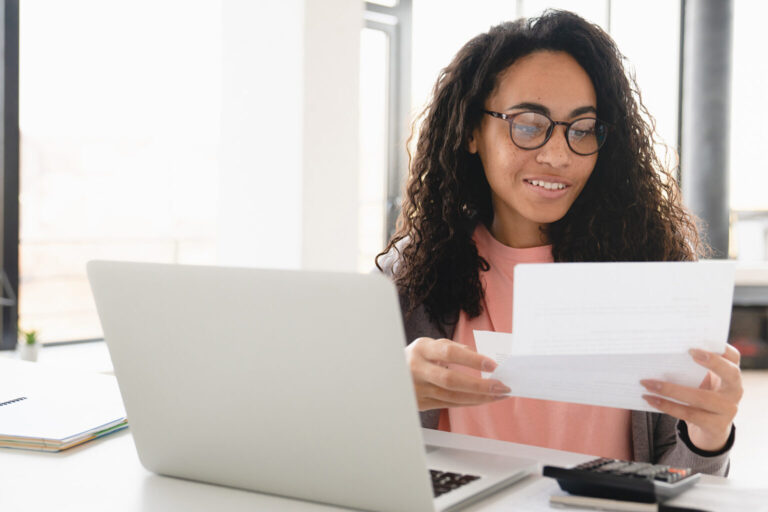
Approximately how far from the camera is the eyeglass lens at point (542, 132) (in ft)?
4.60

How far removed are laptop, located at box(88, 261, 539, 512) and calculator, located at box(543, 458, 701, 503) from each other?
8cm

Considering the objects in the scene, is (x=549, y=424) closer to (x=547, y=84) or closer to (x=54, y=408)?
(x=547, y=84)

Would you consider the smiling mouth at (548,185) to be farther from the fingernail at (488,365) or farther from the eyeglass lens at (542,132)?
the fingernail at (488,365)

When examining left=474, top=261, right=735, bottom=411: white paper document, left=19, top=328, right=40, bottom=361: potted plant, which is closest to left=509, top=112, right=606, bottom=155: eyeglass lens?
left=474, top=261, right=735, bottom=411: white paper document

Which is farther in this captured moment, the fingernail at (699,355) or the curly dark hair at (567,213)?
the curly dark hair at (567,213)

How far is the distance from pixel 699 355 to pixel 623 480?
0.15m

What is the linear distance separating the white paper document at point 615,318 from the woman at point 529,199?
502mm

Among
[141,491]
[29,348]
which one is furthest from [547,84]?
[29,348]

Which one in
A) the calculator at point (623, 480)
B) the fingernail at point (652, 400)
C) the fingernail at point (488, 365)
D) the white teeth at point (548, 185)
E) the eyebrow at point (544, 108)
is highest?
the eyebrow at point (544, 108)

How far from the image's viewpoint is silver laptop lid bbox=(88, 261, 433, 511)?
28.6 inches

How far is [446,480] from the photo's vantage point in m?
0.87

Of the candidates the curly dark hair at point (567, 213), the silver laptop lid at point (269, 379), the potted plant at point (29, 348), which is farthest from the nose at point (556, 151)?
the potted plant at point (29, 348)

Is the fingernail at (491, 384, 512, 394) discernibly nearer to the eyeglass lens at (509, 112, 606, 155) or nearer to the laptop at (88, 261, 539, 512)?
the laptop at (88, 261, 539, 512)

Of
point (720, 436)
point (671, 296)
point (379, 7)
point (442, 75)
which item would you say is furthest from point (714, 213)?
point (671, 296)
